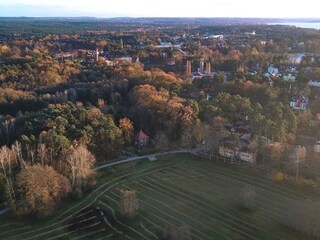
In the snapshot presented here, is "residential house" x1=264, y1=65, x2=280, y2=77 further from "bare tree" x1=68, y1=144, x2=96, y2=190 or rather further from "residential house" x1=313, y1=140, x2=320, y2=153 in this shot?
"bare tree" x1=68, y1=144, x2=96, y2=190

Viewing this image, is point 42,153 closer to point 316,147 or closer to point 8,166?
point 8,166

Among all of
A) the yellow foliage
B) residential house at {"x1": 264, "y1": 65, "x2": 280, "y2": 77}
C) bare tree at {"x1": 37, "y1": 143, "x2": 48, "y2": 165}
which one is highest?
residential house at {"x1": 264, "y1": 65, "x2": 280, "y2": 77}

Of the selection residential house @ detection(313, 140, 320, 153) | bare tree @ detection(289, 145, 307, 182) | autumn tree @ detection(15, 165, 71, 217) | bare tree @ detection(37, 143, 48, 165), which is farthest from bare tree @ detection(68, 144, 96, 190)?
residential house @ detection(313, 140, 320, 153)

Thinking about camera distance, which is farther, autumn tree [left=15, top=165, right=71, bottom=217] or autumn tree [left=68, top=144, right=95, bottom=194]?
autumn tree [left=68, top=144, right=95, bottom=194]

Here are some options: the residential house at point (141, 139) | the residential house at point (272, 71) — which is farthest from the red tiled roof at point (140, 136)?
the residential house at point (272, 71)

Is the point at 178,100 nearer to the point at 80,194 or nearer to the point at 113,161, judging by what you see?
the point at 113,161

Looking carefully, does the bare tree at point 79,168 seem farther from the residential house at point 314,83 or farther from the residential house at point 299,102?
the residential house at point 314,83
